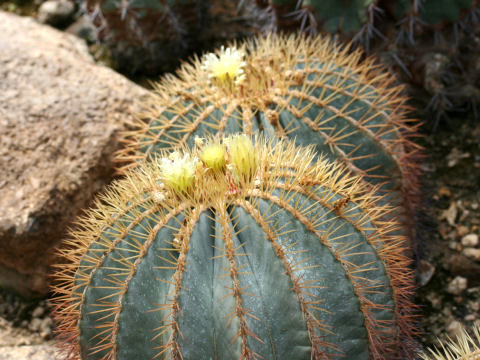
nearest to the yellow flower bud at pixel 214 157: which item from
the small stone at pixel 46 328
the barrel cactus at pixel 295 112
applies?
the barrel cactus at pixel 295 112

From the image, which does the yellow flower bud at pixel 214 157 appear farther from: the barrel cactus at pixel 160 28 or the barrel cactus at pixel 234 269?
the barrel cactus at pixel 160 28

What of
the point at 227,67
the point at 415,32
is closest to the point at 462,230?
the point at 415,32

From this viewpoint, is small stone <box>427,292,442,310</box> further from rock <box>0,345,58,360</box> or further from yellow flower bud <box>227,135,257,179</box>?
rock <box>0,345,58,360</box>

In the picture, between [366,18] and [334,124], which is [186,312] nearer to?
[334,124]

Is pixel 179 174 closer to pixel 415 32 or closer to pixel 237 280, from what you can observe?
pixel 237 280

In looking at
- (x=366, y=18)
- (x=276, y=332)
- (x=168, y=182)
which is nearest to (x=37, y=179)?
(x=168, y=182)

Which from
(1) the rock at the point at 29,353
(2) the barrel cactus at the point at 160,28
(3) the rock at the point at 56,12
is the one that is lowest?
(1) the rock at the point at 29,353

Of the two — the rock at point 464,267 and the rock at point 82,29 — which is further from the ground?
the rock at point 82,29
